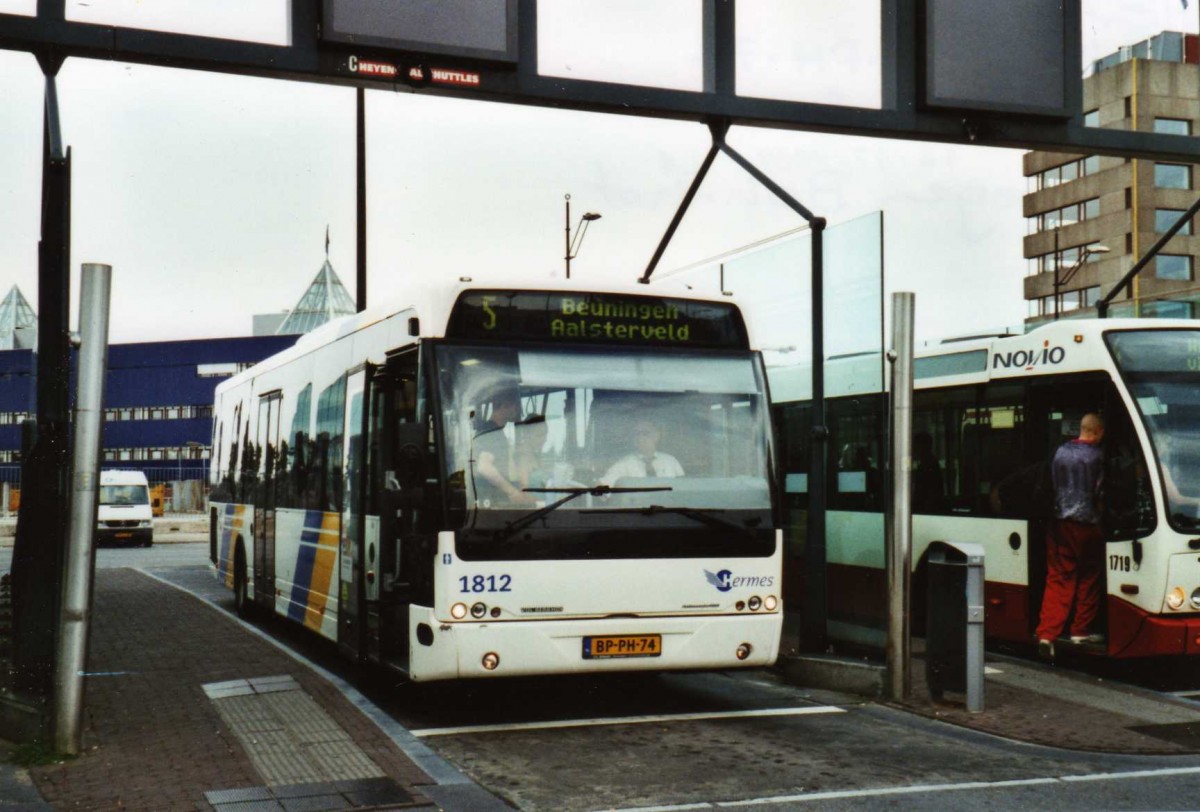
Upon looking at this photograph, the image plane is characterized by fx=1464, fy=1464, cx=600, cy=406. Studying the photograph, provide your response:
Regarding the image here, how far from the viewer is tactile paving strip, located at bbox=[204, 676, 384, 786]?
8023 millimetres

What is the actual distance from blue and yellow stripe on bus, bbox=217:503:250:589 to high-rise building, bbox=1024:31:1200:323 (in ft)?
224

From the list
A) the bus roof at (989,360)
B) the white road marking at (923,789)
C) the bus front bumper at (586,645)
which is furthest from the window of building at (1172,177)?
the white road marking at (923,789)

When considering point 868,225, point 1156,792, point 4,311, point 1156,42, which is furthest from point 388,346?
point 4,311

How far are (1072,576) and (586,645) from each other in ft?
15.9

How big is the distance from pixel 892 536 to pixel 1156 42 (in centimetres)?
8716

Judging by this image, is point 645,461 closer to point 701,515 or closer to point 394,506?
point 701,515

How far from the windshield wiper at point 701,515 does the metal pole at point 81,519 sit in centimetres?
298

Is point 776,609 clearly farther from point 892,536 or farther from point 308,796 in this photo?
point 308,796

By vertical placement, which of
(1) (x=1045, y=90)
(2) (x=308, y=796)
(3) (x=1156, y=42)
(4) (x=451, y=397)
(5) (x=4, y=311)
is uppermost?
(3) (x=1156, y=42)

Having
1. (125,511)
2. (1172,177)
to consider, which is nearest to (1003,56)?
(125,511)

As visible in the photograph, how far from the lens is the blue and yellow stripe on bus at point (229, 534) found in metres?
17.0

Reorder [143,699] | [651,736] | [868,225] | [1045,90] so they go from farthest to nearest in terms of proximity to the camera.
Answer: [1045,90]
[868,225]
[143,699]
[651,736]

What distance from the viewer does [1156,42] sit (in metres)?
88.5

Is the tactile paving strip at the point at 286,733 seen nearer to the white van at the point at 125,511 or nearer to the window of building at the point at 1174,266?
the white van at the point at 125,511
